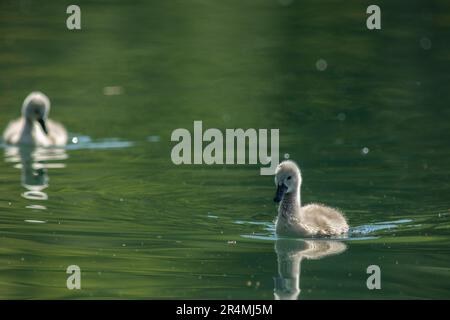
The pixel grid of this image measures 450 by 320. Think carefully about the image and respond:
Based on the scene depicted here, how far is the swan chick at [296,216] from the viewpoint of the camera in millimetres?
9508

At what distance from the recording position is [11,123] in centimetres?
1467

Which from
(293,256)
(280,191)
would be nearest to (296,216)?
(280,191)

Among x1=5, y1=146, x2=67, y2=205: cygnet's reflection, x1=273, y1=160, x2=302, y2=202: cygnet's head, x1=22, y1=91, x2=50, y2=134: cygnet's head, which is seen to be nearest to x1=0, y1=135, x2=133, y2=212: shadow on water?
x1=5, y1=146, x2=67, y2=205: cygnet's reflection

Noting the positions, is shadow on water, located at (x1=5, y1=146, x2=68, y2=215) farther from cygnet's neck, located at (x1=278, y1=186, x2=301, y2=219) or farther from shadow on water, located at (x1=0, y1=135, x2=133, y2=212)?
cygnet's neck, located at (x1=278, y1=186, x2=301, y2=219)

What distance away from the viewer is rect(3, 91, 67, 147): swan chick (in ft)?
45.4

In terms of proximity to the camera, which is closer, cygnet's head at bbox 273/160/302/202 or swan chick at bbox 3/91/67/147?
cygnet's head at bbox 273/160/302/202

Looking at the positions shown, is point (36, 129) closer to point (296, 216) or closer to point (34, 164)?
point (34, 164)

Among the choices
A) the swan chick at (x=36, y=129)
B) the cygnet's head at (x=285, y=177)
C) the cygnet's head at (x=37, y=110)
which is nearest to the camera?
the cygnet's head at (x=285, y=177)

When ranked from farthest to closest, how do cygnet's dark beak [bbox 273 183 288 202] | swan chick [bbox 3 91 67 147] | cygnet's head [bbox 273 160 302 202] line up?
swan chick [bbox 3 91 67 147] → cygnet's head [bbox 273 160 302 202] → cygnet's dark beak [bbox 273 183 288 202]

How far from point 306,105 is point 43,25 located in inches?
307

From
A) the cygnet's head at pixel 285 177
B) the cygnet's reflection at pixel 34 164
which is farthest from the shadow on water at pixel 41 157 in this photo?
the cygnet's head at pixel 285 177

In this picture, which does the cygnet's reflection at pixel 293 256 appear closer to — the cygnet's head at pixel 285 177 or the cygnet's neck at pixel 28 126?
the cygnet's head at pixel 285 177
